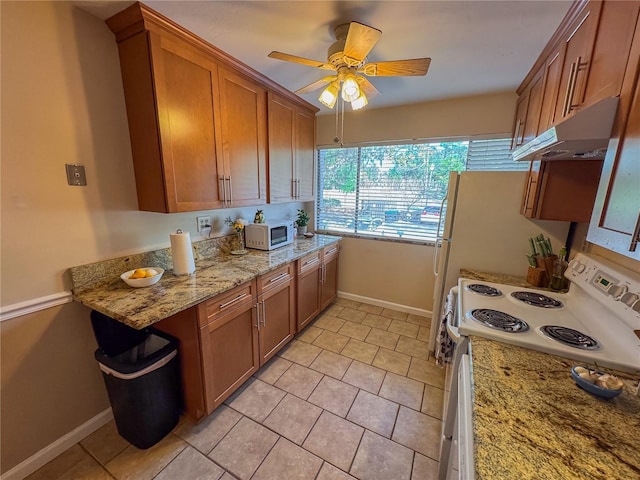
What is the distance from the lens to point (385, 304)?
3.24m

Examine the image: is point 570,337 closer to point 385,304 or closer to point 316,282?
point 316,282

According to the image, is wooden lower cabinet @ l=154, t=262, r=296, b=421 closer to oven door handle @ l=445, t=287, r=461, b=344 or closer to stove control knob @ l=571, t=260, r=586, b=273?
oven door handle @ l=445, t=287, r=461, b=344

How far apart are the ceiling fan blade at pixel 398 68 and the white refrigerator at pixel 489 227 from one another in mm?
937

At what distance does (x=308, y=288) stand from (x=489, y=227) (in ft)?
5.48

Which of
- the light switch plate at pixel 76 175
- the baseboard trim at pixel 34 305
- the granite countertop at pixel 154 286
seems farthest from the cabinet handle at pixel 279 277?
the light switch plate at pixel 76 175

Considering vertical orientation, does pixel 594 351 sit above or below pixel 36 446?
above

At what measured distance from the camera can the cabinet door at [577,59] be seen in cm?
111

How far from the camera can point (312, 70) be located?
6.56 feet

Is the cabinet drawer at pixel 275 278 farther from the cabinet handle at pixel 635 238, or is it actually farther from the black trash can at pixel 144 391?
the cabinet handle at pixel 635 238

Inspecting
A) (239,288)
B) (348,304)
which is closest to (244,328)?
(239,288)

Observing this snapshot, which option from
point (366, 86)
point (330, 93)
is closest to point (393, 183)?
point (366, 86)

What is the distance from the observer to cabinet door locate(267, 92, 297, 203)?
2.37 meters

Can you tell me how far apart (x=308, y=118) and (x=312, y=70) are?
0.92 meters

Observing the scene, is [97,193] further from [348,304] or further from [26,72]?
[348,304]
